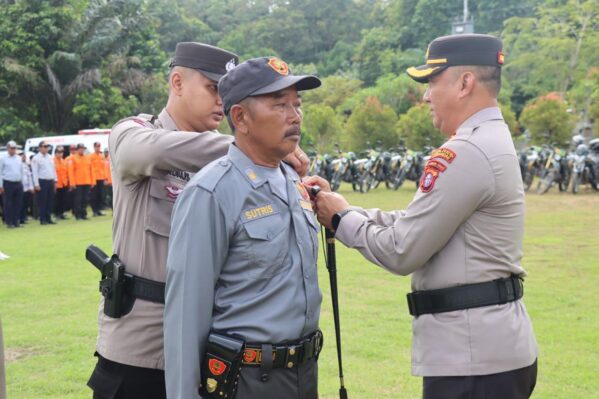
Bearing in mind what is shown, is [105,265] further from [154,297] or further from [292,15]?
[292,15]

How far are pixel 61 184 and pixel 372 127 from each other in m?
11.2

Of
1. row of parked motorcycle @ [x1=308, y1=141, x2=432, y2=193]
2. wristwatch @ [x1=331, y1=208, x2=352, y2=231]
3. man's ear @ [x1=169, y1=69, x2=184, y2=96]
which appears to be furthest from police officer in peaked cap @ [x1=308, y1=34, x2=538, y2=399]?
row of parked motorcycle @ [x1=308, y1=141, x2=432, y2=193]

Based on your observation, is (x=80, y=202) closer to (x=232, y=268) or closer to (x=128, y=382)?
(x=128, y=382)

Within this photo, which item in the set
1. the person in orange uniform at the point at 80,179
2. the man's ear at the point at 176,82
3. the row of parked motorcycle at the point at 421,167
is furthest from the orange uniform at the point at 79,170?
the man's ear at the point at 176,82

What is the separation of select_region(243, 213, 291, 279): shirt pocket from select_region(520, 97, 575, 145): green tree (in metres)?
20.3

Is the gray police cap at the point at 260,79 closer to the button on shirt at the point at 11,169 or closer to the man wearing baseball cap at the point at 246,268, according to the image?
the man wearing baseball cap at the point at 246,268

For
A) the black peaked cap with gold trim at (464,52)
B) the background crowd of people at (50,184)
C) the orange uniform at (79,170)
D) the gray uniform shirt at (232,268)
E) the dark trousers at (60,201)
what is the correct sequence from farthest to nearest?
the dark trousers at (60,201) → the orange uniform at (79,170) → the background crowd of people at (50,184) → the black peaked cap with gold trim at (464,52) → the gray uniform shirt at (232,268)

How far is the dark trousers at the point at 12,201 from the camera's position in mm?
15461

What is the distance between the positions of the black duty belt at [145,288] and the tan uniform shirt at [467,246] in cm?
78

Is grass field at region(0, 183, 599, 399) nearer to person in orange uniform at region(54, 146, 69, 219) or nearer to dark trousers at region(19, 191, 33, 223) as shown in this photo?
dark trousers at region(19, 191, 33, 223)

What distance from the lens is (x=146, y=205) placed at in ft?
9.04

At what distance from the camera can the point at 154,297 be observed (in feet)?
8.96

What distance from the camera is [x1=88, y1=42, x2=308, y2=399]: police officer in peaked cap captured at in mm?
2658

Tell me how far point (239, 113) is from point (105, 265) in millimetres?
838
